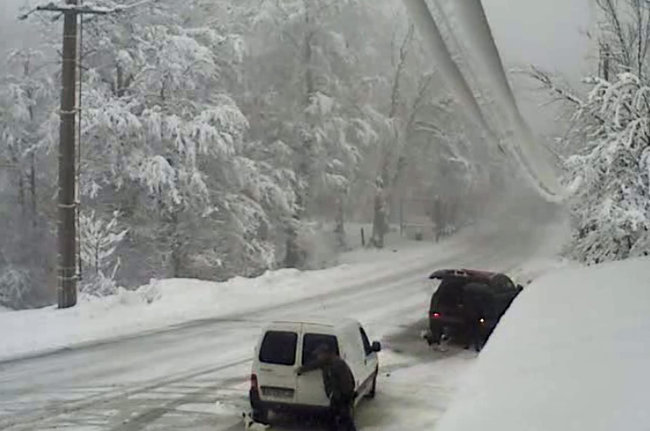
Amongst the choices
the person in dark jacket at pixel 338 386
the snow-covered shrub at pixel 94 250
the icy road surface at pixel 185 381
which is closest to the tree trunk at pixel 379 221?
the snow-covered shrub at pixel 94 250

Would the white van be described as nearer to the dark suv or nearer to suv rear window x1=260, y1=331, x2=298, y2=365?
suv rear window x1=260, y1=331, x2=298, y2=365

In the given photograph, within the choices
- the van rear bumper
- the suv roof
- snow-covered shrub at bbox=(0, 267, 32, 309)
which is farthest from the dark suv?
snow-covered shrub at bbox=(0, 267, 32, 309)

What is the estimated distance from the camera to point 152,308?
20.5 m

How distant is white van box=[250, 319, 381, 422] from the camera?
417 inches

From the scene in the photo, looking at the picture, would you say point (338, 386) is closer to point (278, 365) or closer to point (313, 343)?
point (313, 343)

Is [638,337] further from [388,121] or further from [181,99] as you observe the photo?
[388,121]

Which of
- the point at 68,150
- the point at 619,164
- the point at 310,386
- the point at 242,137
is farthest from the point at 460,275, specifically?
the point at 242,137

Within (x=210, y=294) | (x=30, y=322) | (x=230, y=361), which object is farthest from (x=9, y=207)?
(x=230, y=361)

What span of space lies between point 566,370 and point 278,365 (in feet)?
17.1

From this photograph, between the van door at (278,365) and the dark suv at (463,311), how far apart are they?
6.83m

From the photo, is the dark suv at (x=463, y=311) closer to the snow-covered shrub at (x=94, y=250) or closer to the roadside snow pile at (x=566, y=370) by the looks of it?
the roadside snow pile at (x=566, y=370)

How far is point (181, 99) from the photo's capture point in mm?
30000

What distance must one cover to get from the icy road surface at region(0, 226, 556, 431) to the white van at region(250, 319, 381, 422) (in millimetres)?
458

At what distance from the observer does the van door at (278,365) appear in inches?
420
